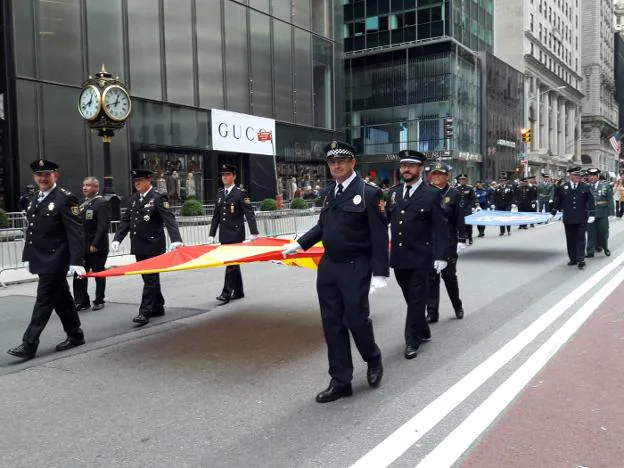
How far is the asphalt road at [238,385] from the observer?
13.1 feet

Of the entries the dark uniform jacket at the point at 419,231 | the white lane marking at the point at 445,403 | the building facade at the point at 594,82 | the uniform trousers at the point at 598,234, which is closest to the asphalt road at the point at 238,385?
the white lane marking at the point at 445,403

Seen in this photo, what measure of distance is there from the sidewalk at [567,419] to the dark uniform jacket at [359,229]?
1.50 m

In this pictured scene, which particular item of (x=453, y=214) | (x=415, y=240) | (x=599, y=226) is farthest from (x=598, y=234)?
(x=415, y=240)

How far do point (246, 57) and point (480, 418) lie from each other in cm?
2879

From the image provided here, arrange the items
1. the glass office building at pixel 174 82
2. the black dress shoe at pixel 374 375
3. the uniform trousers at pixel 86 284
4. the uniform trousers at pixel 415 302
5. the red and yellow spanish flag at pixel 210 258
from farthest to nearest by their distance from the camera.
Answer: the glass office building at pixel 174 82, the uniform trousers at pixel 86 284, the red and yellow spanish flag at pixel 210 258, the uniform trousers at pixel 415 302, the black dress shoe at pixel 374 375

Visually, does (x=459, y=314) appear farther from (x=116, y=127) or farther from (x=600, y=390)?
(x=116, y=127)

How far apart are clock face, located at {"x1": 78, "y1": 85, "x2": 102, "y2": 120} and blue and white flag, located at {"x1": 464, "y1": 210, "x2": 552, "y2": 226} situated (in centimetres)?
966

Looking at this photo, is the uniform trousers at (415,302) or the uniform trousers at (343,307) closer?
the uniform trousers at (343,307)

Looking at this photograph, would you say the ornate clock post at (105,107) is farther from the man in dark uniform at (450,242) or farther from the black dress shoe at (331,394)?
the black dress shoe at (331,394)

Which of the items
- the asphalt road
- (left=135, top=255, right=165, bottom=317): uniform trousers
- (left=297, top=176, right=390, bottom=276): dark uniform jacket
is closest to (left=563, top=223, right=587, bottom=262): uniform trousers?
the asphalt road

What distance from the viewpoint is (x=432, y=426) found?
433cm

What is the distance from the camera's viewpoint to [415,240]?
20.8 feet

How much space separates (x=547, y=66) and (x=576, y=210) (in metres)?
73.1

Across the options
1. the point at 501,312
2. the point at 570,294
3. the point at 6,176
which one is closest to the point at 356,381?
the point at 501,312
